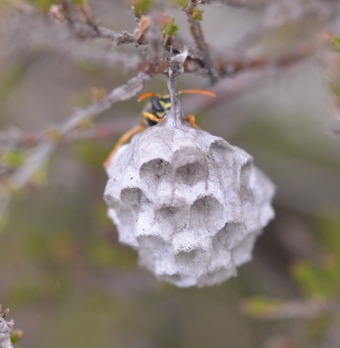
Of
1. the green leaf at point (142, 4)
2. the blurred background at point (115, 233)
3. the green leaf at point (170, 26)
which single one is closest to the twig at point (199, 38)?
the green leaf at point (170, 26)

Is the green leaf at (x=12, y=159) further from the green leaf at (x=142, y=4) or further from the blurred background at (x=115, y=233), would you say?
the green leaf at (x=142, y=4)

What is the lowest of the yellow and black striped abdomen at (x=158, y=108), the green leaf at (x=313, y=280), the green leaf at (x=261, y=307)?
the green leaf at (x=261, y=307)

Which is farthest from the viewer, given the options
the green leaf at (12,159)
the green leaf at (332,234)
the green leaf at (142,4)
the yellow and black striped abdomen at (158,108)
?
the green leaf at (332,234)

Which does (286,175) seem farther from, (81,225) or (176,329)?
(81,225)

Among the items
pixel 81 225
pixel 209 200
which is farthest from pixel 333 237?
pixel 81 225

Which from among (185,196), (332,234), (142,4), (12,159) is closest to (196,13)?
(142,4)

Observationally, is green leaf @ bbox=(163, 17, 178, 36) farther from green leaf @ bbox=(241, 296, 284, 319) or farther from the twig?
green leaf @ bbox=(241, 296, 284, 319)

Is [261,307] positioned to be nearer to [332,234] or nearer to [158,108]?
[332,234]
